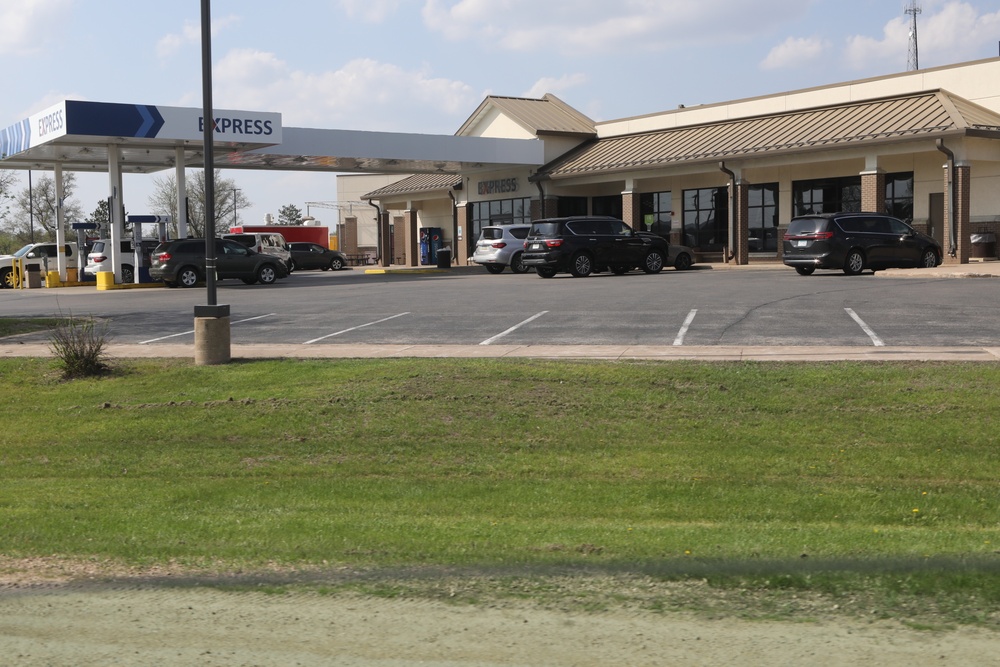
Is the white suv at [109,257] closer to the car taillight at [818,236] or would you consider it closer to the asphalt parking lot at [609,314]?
the asphalt parking lot at [609,314]

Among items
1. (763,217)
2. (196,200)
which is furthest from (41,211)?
(763,217)

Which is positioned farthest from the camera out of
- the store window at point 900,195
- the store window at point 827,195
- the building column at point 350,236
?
the building column at point 350,236

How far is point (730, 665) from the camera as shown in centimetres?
472

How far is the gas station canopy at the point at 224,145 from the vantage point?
111 ft

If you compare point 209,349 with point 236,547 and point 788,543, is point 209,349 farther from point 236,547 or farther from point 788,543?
point 788,543

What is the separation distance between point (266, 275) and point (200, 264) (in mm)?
2116

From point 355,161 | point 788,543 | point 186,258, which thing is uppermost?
point 355,161

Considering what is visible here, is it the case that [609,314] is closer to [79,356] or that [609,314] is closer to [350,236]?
[79,356]

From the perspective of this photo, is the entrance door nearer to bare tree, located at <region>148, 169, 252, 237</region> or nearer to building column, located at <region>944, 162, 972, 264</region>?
building column, located at <region>944, 162, 972, 264</region>

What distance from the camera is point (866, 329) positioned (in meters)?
15.3

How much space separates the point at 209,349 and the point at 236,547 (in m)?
7.12

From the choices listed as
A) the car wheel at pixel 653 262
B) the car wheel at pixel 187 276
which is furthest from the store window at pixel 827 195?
the car wheel at pixel 187 276

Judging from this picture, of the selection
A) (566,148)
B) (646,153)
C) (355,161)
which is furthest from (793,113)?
(355,161)

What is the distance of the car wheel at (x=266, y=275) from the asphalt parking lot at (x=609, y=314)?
24.8ft
